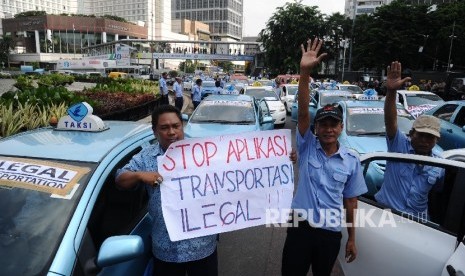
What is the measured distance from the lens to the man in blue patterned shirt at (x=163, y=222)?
2260 mm

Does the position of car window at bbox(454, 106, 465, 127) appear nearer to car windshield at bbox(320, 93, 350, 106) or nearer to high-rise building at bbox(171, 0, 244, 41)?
car windshield at bbox(320, 93, 350, 106)

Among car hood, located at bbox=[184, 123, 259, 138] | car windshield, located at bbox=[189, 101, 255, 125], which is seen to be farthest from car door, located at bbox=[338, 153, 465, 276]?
car windshield, located at bbox=[189, 101, 255, 125]

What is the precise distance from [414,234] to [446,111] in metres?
7.15

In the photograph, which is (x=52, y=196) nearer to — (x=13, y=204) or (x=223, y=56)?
(x=13, y=204)

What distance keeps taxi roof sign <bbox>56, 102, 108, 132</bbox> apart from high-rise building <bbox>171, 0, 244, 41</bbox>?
15731 centimetres

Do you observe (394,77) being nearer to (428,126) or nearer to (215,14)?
(428,126)

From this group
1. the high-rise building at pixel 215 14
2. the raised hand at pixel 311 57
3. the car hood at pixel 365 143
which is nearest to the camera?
the raised hand at pixel 311 57

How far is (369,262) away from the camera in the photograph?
266cm

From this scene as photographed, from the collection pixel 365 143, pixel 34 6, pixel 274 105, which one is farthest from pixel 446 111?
pixel 34 6

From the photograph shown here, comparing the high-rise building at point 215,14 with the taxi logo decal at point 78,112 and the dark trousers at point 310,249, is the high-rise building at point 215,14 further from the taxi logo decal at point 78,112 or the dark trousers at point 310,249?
the dark trousers at point 310,249

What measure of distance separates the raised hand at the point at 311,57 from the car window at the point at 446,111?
267 inches

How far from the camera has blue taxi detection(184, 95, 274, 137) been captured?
27.0 ft

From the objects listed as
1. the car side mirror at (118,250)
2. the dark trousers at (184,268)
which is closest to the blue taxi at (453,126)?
the dark trousers at (184,268)

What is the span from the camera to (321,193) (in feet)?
8.52
